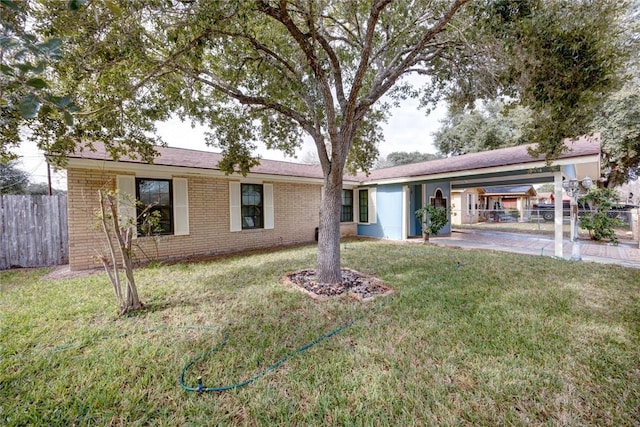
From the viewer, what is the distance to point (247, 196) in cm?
933

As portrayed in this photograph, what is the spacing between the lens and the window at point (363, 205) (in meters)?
12.4

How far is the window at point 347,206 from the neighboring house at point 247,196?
5 cm

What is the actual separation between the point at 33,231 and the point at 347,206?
10.8m

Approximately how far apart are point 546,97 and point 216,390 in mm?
4661

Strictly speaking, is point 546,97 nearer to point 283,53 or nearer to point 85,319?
point 283,53

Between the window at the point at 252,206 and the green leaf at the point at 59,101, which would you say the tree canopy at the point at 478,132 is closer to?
the window at the point at 252,206

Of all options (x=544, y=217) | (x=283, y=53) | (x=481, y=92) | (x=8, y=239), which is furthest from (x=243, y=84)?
(x=544, y=217)

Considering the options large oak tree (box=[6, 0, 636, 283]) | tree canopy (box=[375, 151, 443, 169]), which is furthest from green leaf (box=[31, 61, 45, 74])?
tree canopy (box=[375, 151, 443, 169])

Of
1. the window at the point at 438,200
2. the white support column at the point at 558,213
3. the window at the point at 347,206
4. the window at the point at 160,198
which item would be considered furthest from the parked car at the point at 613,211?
the window at the point at 160,198

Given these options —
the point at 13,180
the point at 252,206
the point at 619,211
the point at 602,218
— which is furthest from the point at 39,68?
the point at 13,180

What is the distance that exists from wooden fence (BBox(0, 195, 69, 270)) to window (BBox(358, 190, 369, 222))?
35.7ft

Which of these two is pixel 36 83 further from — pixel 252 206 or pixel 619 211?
pixel 619 211

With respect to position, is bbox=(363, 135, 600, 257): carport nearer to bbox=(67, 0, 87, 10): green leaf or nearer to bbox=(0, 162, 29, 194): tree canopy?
bbox=(67, 0, 87, 10): green leaf

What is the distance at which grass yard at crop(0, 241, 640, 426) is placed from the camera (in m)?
2.02
